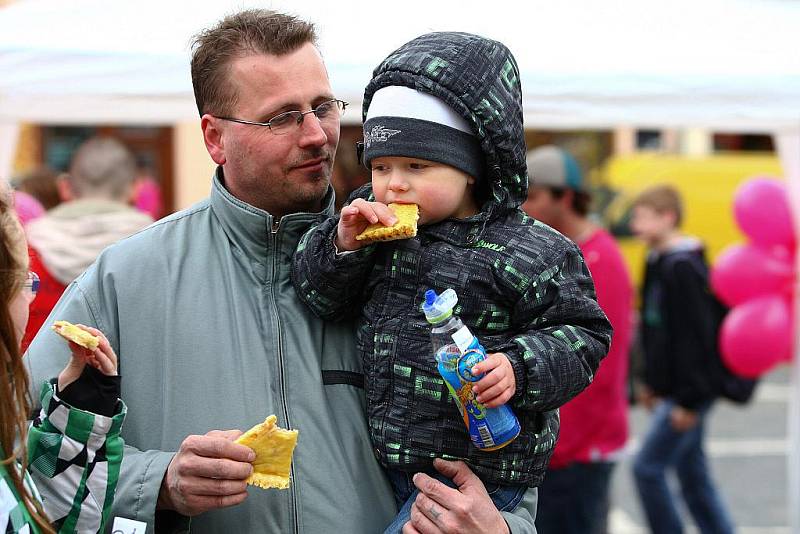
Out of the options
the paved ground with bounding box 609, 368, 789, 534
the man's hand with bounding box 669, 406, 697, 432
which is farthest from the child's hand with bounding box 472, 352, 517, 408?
the paved ground with bounding box 609, 368, 789, 534

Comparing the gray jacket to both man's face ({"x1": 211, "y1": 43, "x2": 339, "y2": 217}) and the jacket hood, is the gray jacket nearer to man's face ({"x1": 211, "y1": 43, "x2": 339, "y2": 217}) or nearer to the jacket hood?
man's face ({"x1": 211, "y1": 43, "x2": 339, "y2": 217})

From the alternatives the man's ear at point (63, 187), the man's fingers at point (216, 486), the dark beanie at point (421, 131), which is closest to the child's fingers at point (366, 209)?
the dark beanie at point (421, 131)

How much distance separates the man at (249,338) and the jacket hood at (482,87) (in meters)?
0.28

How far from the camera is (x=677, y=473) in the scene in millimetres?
6449

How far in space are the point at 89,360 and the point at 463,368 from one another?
0.72 meters

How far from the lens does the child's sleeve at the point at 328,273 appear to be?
2.26m

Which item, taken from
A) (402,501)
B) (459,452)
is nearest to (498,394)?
(459,452)

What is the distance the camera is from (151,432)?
2307mm

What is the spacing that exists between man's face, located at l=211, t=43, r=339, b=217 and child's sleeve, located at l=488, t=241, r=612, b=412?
0.54m

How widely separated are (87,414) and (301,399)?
1.51ft

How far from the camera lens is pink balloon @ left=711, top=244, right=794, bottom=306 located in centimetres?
656

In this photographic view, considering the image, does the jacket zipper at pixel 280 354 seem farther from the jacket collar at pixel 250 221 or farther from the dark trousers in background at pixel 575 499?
the dark trousers in background at pixel 575 499

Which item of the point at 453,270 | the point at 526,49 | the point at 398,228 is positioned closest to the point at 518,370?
the point at 453,270

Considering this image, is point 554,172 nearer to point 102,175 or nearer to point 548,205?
point 548,205
